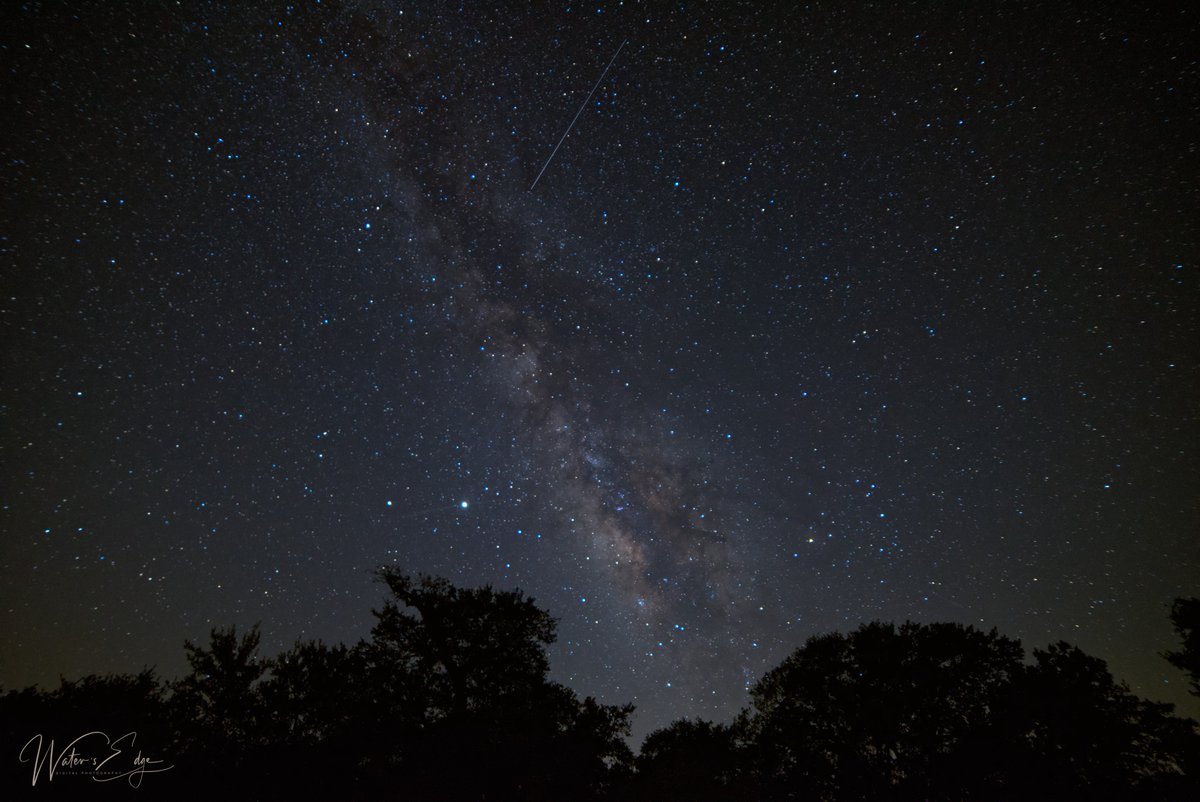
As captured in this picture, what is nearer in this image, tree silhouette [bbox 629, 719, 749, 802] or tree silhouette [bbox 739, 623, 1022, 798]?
tree silhouette [bbox 629, 719, 749, 802]

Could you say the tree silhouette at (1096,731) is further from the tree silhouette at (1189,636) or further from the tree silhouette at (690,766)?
the tree silhouette at (690,766)

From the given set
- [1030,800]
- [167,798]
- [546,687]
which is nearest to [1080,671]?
[1030,800]

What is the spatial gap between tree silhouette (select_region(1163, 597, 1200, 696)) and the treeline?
7cm

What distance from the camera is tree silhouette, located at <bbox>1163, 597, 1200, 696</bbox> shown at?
19.6 meters

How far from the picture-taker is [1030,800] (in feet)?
50.8

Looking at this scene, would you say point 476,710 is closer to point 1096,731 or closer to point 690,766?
point 690,766

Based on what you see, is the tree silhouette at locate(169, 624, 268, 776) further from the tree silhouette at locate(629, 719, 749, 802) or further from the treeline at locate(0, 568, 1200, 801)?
the tree silhouette at locate(629, 719, 749, 802)

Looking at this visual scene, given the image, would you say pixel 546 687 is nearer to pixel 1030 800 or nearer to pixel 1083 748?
pixel 1030 800

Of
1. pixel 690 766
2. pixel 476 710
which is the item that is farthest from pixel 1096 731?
pixel 476 710

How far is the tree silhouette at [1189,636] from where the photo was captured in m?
19.6

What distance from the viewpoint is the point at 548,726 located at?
660 inches

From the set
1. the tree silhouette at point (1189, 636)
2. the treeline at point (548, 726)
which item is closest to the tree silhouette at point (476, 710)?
the treeline at point (548, 726)

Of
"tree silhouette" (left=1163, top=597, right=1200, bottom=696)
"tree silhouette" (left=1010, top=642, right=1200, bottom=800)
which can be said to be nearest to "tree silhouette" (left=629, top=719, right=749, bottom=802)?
"tree silhouette" (left=1010, top=642, right=1200, bottom=800)

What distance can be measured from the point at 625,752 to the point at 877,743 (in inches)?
466
